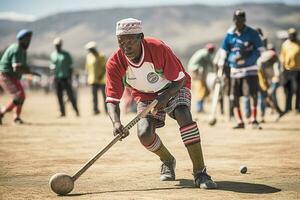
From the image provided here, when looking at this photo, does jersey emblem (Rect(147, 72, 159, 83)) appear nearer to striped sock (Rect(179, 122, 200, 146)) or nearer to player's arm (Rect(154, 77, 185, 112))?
player's arm (Rect(154, 77, 185, 112))

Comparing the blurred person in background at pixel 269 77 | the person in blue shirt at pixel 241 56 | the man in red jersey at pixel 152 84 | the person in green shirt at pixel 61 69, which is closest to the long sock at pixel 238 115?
the person in blue shirt at pixel 241 56

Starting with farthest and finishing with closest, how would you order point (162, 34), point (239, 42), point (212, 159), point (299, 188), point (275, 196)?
point (162, 34) < point (239, 42) < point (212, 159) < point (299, 188) < point (275, 196)

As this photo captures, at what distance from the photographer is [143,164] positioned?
797 cm

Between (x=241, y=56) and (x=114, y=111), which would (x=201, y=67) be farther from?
(x=114, y=111)

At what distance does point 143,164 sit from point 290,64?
9.22 metres

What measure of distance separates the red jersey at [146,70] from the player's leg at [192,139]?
0.28m

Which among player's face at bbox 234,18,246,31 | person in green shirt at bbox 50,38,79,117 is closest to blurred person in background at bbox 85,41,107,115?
person in green shirt at bbox 50,38,79,117

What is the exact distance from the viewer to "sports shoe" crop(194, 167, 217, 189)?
20.0 feet

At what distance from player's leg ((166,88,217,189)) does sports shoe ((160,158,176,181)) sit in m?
0.50

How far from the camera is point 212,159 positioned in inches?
330

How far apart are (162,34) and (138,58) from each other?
135 meters

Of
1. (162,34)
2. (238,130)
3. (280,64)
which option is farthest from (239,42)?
(162,34)

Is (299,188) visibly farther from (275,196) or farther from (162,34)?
(162,34)

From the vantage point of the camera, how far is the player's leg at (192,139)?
20.3 ft
